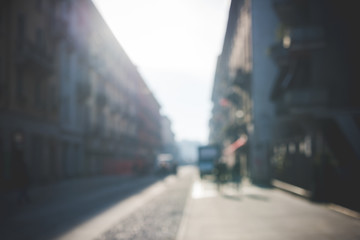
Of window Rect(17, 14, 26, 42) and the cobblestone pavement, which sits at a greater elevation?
window Rect(17, 14, 26, 42)

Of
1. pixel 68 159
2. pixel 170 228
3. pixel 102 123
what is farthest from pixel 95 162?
pixel 170 228

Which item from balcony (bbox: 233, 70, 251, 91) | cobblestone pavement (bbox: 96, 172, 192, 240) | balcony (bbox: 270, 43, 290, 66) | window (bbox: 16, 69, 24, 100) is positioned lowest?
cobblestone pavement (bbox: 96, 172, 192, 240)

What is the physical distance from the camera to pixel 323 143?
1812cm

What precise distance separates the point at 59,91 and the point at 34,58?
6.08 meters

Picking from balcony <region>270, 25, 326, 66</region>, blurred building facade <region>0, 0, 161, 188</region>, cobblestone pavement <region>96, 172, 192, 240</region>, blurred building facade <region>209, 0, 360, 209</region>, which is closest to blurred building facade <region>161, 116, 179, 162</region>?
blurred building facade <region>0, 0, 161, 188</region>

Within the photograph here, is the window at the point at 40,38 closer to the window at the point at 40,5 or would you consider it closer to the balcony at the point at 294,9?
the window at the point at 40,5

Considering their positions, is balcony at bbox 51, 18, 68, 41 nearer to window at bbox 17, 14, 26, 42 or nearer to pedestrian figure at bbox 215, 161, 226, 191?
window at bbox 17, 14, 26, 42

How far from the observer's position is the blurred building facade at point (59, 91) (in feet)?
70.7

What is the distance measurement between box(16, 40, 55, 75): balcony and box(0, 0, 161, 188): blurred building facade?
0.05 m

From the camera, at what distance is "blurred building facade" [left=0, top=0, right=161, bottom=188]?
70.7ft

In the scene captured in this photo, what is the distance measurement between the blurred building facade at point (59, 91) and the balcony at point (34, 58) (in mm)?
55

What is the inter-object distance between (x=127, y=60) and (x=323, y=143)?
39.2m

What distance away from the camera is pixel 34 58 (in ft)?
75.3

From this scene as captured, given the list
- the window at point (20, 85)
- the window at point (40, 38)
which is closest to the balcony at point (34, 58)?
the window at point (40, 38)
